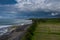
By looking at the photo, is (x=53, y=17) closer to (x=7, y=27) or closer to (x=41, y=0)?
(x=41, y=0)

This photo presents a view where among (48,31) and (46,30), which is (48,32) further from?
(46,30)

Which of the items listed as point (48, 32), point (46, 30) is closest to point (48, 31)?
point (48, 32)

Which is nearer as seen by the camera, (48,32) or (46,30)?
(48,32)

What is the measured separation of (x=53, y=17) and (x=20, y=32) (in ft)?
3.59

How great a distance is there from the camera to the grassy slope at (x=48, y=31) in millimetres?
5483

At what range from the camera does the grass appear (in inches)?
216

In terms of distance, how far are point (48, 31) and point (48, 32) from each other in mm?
34

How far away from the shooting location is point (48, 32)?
5.68m

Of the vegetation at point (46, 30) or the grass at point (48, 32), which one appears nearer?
the vegetation at point (46, 30)

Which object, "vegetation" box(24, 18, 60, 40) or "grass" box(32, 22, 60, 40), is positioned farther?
"grass" box(32, 22, 60, 40)

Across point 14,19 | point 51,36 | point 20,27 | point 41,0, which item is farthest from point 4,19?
point 51,36

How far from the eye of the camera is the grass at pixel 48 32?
5.50 meters

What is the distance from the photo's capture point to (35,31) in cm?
610

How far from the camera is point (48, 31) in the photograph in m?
5.68
